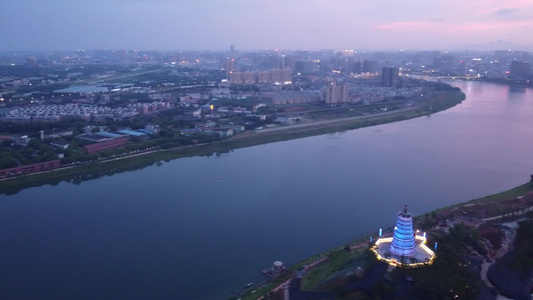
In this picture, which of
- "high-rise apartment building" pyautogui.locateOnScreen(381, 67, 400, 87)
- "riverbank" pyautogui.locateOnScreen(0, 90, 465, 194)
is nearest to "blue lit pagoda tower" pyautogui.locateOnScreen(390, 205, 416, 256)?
"riverbank" pyautogui.locateOnScreen(0, 90, 465, 194)

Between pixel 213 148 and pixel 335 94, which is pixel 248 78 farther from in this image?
pixel 213 148

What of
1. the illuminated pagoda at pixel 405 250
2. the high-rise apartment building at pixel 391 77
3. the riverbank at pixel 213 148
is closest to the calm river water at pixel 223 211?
the riverbank at pixel 213 148

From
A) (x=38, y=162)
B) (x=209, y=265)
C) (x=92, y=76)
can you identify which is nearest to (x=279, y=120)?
(x=38, y=162)

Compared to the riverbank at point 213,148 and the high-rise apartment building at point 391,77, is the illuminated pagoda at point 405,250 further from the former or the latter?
the high-rise apartment building at point 391,77

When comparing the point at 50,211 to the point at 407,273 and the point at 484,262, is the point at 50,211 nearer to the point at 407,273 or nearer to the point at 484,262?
the point at 407,273

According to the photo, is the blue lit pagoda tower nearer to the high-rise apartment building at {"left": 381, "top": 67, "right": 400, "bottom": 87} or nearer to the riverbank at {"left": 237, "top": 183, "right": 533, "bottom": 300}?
the riverbank at {"left": 237, "top": 183, "right": 533, "bottom": 300}

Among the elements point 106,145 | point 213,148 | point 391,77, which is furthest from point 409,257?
point 391,77
